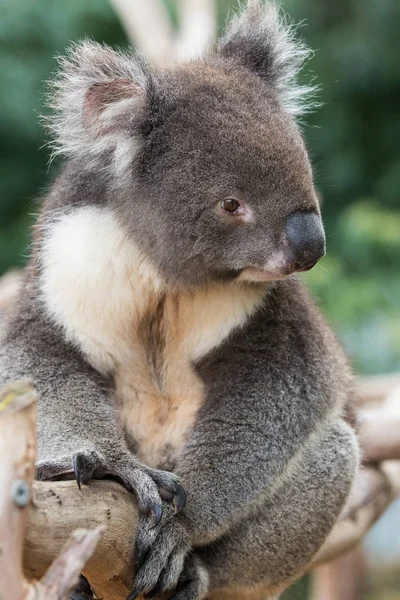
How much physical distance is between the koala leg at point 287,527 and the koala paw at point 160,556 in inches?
10.2

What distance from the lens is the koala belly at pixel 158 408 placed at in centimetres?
326

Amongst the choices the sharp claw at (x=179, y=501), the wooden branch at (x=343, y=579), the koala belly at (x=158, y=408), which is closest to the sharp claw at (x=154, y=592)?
the sharp claw at (x=179, y=501)

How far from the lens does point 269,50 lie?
3373mm

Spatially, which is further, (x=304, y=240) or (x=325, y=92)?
(x=325, y=92)

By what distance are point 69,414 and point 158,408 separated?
1.31ft

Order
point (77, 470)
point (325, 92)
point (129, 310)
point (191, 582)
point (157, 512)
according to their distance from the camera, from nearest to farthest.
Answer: point (77, 470)
point (157, 512)
point (191, 582)
point (129, 310)
point (325, 92)

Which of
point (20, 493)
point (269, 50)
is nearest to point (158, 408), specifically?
point (269, 50)

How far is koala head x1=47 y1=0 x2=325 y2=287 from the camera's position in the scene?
2.87 m

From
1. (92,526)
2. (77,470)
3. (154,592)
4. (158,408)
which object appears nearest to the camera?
(92,526)

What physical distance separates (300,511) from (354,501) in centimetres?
127

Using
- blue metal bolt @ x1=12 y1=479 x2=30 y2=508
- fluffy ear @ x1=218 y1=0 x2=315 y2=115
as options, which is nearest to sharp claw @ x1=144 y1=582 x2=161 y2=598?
blue metal bolt @ x1=12 y1=479 x2=30 y2=508

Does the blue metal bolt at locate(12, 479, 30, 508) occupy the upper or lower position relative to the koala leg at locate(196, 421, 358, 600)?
upper

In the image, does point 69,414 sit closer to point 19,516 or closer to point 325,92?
point 19,516

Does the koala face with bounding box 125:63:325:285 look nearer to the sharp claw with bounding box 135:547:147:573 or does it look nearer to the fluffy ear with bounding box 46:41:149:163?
the fluffy ear with bounding box 46:41:149:163
